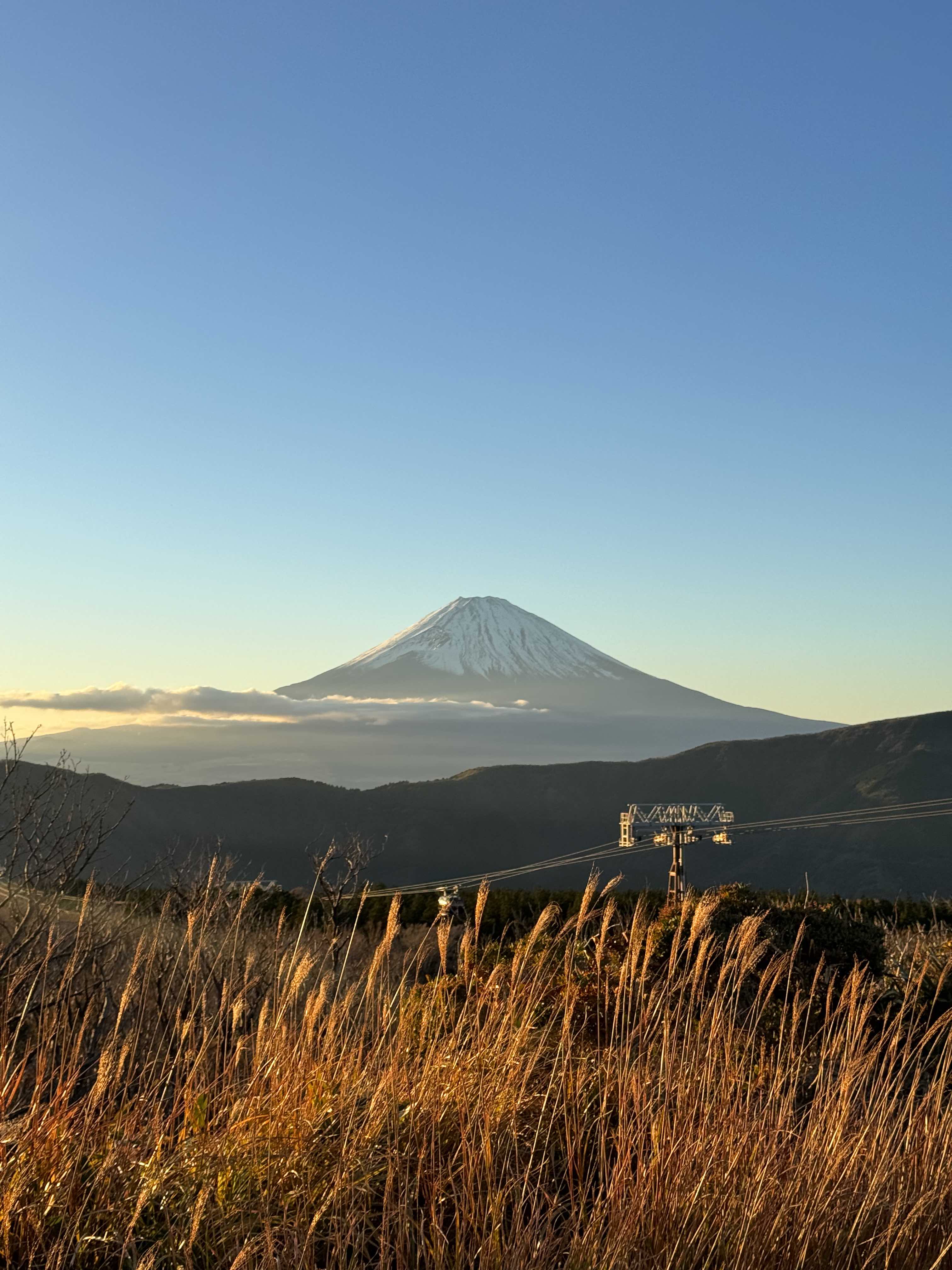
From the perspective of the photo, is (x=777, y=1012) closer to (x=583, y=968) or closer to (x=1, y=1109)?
(x=583, y=968)

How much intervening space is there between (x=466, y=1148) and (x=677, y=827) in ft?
96.3

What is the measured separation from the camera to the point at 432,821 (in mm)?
150875

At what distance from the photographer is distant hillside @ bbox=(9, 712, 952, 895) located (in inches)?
4990

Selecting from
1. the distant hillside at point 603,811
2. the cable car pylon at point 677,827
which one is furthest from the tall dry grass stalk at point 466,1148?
the distant hillside at point 603,811

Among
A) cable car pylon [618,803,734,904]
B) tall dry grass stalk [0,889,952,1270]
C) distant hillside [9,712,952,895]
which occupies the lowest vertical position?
distant hillside [9,712,952,895]

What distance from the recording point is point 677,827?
3200 centimetres

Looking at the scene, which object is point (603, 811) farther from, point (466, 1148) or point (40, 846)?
point (466, 1148)

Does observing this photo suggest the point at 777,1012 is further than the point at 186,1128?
Yes

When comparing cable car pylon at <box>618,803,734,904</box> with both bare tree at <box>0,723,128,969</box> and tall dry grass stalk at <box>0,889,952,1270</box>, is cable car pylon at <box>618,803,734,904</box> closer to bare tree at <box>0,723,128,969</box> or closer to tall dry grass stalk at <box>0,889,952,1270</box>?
bare tree at <box>0,723,128,969</box>

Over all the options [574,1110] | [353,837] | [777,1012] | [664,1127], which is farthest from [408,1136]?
[353,837]

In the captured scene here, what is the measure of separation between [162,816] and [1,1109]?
499ft

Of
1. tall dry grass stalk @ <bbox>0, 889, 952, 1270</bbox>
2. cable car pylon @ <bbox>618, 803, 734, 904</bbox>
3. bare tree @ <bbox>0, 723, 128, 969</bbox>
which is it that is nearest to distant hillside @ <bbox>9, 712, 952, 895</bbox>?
cable car pylon @ <bbox>618, 803, 734, 904</bbox>

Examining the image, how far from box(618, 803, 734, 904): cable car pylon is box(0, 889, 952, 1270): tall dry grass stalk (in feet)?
86.8

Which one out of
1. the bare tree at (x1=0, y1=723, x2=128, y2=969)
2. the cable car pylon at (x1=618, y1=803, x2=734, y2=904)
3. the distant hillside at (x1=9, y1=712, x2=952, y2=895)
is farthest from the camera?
the distant hillside at (x1=9, y1=712, x2=952, y2=895)
